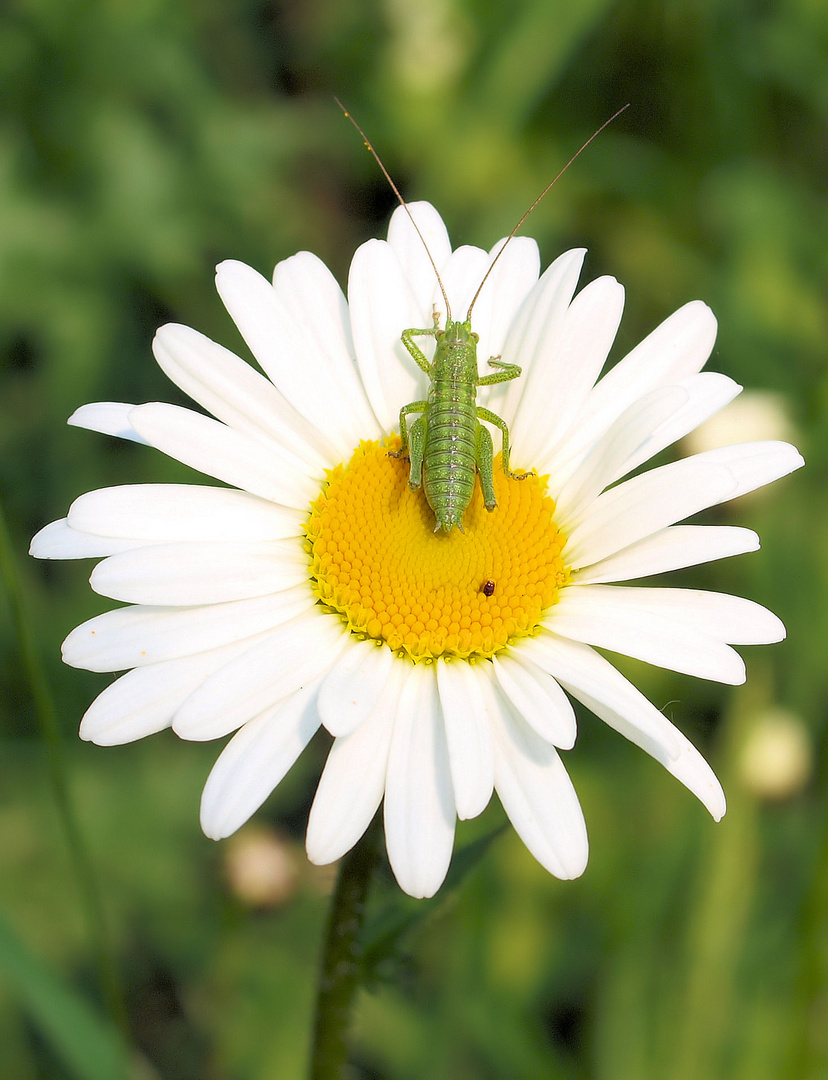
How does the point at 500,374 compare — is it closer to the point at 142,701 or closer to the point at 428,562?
the point at 428,562

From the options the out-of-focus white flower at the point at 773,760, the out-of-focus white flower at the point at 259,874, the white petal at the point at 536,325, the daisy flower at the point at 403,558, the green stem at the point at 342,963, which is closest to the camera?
the daisy flower at the point at 403,558

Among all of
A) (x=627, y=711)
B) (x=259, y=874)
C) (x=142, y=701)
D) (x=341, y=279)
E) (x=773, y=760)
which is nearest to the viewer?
(x=627, y=711)

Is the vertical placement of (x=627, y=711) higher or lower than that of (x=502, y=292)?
lower

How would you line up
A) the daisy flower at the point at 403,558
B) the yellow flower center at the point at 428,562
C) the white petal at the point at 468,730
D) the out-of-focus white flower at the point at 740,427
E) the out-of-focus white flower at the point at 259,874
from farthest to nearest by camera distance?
the out-of-focus white flower at the point at 740,427, the out-of-focus white flower at the point at 259,874, the yellow flower center at the point at 428,562, the daisy flower at the point at 403,558, the white petal at the point at 468,730

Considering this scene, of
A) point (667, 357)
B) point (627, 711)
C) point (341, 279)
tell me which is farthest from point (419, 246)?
point (341, 279)

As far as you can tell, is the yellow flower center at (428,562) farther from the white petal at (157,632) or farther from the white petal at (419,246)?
the white petal at (419,246)

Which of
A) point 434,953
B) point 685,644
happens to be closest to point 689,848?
point 434,953

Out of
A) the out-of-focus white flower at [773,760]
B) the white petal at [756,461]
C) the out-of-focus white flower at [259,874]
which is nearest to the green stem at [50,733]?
the out-of-focus white flower at [259,874]
